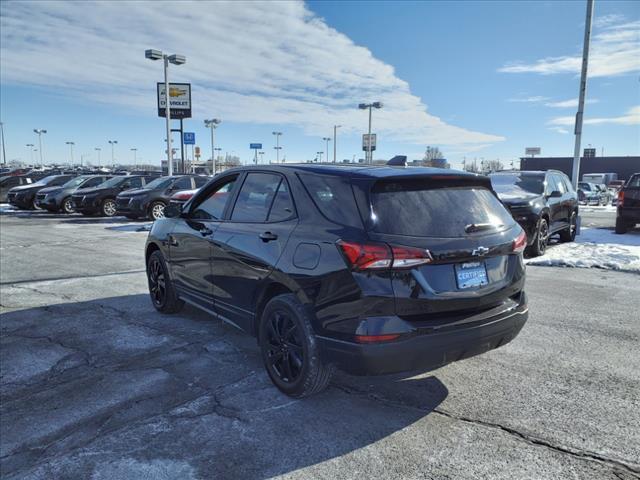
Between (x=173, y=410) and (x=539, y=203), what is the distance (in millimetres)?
8341

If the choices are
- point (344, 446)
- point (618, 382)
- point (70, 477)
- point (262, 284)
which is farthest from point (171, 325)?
point (618, 382)

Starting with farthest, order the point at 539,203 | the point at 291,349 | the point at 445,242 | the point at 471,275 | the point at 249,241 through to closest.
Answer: the point at 539,203
the point at 249,241
the point at 291,349
the point at 471,275
the point at 445,242

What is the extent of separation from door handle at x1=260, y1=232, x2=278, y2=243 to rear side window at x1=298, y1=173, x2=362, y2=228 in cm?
45

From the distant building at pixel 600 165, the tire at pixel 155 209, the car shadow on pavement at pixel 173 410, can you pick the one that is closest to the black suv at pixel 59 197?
the tire at pixel 155 209

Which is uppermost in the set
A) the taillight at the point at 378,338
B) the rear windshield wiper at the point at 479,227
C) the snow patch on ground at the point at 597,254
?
the rear windshield wiper at the point at 479,227

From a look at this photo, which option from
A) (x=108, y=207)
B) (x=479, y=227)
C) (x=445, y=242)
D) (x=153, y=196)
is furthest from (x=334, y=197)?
(x=108, y=207)

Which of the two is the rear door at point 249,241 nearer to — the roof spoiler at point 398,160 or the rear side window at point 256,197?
the rear side window at point 256,197

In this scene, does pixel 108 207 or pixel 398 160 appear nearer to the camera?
pixel 398 160

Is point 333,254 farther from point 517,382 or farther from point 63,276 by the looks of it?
point 63,276

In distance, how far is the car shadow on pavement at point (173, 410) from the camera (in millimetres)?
2818

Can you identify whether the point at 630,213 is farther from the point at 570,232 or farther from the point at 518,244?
the point at 518,244

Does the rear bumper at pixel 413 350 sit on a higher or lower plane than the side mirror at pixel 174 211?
lower

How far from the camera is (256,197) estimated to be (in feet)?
13.4

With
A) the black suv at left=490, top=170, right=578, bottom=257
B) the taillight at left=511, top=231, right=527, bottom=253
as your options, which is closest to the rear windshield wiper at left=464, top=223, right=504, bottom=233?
the taillight at left=511, top=231, right=527, bottom=253
